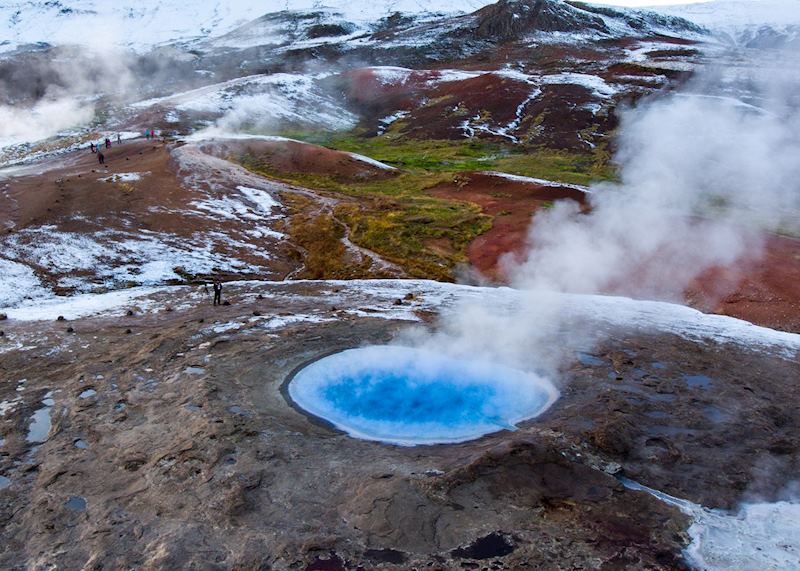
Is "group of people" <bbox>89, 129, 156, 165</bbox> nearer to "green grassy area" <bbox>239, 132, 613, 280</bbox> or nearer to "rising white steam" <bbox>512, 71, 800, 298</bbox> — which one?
"green grassy area" <bbox>239, 132, 613, 280</bbox>

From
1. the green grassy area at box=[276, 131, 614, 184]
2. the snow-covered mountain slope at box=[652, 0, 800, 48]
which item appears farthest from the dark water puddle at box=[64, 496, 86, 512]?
the snow-covered mountain slope at box=[652, 0, 800, 48]


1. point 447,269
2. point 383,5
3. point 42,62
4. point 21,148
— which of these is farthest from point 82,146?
point 383,5

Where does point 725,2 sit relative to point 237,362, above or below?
above

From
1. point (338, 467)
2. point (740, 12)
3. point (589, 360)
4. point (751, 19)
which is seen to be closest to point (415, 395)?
point (338, 467)

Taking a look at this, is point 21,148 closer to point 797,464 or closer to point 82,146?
point 82,146

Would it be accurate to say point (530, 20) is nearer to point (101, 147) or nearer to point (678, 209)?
point (101, 147)
